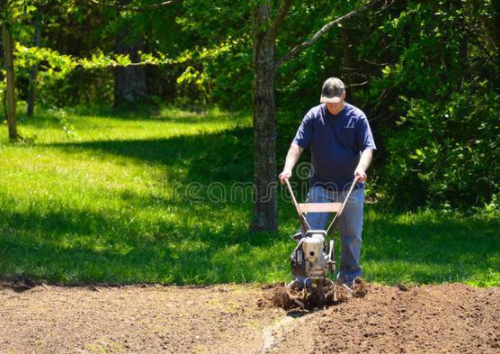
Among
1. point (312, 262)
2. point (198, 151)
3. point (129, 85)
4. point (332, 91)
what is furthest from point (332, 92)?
point (129, 85)

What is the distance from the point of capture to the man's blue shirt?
836 cm

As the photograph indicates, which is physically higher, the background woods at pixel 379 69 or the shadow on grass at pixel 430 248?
the background woods at pixel 379 69

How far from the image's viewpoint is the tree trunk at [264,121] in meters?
11.3

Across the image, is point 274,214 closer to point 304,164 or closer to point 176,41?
point 304,164

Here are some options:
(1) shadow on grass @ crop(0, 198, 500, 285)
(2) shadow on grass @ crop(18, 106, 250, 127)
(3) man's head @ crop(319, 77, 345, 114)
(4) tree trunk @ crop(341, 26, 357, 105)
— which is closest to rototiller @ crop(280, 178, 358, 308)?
(3) man's head @ crop(319, 77, 345, 114)

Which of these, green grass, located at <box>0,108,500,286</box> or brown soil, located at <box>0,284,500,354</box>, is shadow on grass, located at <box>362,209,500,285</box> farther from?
brown soil, located at <box>0,284,500,354</box>

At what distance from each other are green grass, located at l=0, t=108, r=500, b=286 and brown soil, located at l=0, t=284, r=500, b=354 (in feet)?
3.23

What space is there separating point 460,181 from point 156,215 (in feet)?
12.8

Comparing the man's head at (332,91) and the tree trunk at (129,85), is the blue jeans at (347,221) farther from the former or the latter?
the tree trunk at (129,85)

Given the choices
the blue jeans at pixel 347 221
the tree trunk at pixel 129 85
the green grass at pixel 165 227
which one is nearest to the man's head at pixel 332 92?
the blue jeans at pixel 347 221

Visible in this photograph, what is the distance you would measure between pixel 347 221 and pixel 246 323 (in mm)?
1373

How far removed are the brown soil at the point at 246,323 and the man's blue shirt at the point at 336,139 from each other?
1.02 metres

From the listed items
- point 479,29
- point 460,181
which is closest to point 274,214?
point 460,181

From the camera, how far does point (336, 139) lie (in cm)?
838
